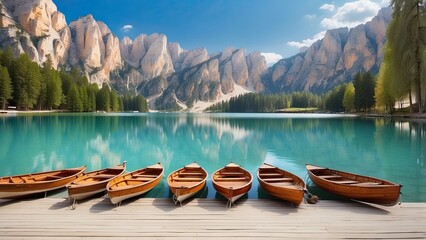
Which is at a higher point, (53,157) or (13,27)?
(13,27)

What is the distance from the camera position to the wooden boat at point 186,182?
10078 mm

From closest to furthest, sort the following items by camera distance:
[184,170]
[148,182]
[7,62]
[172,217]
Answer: [172,217]
[148,182]
[184,170]
[7,62]

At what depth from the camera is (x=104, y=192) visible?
11.7 meters

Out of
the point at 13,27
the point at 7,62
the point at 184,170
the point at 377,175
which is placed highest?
the point at 13,27

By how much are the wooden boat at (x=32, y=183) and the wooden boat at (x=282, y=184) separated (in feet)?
31.9

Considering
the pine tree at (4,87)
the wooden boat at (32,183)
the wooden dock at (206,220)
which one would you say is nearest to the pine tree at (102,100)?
the pine tree at (4,87)

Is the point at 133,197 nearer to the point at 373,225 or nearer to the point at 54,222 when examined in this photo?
the point at 54,222

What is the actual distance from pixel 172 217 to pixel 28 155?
21237 mm

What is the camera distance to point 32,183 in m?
10.6

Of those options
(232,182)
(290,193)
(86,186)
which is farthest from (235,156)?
(86,186)

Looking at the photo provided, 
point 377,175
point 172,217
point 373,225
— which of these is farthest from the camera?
point 377,175

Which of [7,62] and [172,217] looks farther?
[7,62]

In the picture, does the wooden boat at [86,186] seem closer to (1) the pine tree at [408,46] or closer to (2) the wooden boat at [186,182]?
(2) the wooden boat at [186,182]

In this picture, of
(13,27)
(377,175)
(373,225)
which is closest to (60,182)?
(373,225)
